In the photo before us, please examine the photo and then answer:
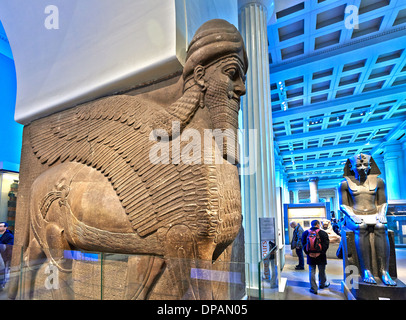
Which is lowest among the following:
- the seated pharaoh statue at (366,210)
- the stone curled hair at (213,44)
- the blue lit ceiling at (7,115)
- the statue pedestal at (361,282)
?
the statue pedestal at (361,282)

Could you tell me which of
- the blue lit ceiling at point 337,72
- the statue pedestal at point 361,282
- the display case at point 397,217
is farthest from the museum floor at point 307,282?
the blue lit ceiling at point 337,72

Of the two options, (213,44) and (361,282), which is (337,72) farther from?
(213,44)

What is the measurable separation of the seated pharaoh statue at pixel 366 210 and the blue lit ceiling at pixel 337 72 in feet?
12.8

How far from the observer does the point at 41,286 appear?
2021mm

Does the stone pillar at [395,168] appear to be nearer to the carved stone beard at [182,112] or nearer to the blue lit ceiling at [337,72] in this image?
the blue lit ceiling at [337,72]

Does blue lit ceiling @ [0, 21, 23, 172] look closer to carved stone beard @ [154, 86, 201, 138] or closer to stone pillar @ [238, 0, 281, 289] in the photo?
stone pillar @ [238, 0, 281, 289]

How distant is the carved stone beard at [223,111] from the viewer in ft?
5.83

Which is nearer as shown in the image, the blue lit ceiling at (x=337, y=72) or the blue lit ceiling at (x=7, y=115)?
the blue lit ceiling at (x=7, y=115)

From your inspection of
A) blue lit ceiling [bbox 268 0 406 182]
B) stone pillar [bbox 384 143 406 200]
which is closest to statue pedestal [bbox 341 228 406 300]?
blue lit ceiling [bbox 268 0 406 182]

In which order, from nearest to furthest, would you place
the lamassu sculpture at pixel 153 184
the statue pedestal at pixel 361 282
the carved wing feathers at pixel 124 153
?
the lamassu sculpture at pixel 153 184
the carved wing feathers at pixel 124 153
the statue pedestal at pixel 361 282

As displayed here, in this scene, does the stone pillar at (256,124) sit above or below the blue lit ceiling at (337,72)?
below

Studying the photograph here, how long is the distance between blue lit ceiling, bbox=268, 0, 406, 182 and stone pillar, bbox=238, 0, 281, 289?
5.55 ft
